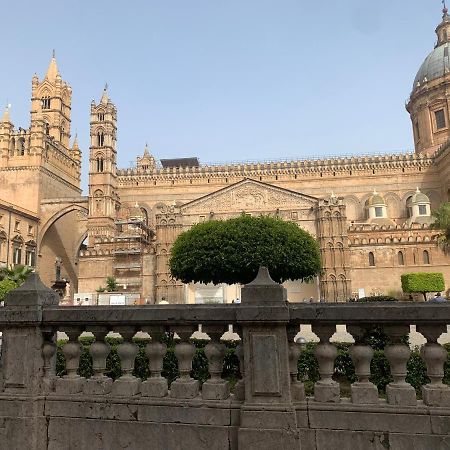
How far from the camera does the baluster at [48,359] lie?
4977 mm

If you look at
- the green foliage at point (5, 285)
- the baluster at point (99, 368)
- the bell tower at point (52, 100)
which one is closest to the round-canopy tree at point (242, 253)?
the green foliage at point (5, 285)

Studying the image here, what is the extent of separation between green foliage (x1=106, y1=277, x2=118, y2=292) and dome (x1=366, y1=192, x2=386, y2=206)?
99.9ft

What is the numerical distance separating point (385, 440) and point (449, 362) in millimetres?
4449

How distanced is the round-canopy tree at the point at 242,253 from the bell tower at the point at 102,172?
26.9 m

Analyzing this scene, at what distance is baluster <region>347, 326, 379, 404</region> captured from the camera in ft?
14.2

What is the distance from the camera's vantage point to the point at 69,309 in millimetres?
5066

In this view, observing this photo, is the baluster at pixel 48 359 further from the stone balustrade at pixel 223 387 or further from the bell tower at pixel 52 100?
the bell tower at pixel 52 100

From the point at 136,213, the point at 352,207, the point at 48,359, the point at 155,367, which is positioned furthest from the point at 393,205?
the point at 48,359

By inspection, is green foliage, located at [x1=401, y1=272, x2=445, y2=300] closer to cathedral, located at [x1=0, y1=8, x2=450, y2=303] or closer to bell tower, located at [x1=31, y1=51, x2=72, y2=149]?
cathedral, located at [x1=0, y1=8, x2=450, y2=303]

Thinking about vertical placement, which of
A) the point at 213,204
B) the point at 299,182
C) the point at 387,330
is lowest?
the point at 387,330

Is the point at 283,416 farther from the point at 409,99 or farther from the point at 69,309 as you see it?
the point at 409,99

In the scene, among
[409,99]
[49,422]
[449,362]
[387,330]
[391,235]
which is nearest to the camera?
[387,330]

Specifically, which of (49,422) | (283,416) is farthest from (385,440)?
(49,422)

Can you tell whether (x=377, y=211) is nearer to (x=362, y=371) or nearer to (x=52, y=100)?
(x=52, y=100)
